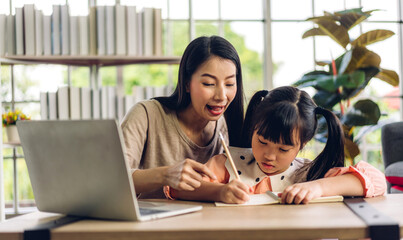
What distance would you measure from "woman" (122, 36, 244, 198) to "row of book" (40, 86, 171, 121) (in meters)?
1.47

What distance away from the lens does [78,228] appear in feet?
3.07

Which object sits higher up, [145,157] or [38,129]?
[38,129]

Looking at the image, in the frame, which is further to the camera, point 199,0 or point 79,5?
point 199,0

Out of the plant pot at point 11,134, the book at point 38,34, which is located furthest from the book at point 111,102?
the plant pot at point 11,134

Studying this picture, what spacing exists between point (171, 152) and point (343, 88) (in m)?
1.79

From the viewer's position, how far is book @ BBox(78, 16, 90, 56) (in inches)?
124

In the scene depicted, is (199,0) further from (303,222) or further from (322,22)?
(303,222)

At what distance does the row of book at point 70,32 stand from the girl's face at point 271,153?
1938 millimetres

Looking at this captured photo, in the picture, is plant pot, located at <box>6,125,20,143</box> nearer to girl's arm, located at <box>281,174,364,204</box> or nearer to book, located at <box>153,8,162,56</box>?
book, located at <box>153,8,162,56</box>

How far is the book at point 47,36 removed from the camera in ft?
10.3

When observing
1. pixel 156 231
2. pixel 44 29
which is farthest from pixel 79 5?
pixel 156 231

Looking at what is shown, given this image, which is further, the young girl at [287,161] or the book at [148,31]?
the book at [148,31]

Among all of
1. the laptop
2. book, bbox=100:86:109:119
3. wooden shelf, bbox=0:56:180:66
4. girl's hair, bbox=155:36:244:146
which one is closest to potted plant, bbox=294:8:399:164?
wooden shelf, bbox=0:56:180:66

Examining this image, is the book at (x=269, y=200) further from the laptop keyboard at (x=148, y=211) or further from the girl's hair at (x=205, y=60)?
the girl's hair at (x=205, y=60)
